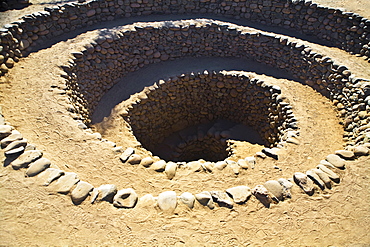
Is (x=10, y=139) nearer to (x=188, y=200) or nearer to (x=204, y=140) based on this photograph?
(x=188, y=200)

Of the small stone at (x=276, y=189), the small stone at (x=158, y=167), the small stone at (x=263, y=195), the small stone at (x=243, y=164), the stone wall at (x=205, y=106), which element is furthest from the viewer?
the stone wall at (x=205, y=106)

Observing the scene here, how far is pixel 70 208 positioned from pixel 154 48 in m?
7.28

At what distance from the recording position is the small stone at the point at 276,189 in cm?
471

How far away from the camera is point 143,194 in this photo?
4977mm

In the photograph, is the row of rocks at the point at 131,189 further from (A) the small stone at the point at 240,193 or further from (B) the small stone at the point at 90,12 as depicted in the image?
(B) the small stone at the point at 90,12

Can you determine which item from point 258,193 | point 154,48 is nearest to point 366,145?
point 258,193

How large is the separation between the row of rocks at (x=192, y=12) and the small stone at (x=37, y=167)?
4202 mm

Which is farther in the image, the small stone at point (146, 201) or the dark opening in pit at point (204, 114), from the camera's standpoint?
the dark opening in pit at point (204, 114)

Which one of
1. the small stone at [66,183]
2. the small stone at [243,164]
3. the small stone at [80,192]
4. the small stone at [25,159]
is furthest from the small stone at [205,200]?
the small stone at [25,159]

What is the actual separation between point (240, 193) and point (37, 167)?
11.7ft

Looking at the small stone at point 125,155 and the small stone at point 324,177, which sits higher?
the small stone at point 324,177

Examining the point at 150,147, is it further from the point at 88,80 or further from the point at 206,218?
the point at 206,218

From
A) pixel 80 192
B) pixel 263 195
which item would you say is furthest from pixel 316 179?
pixel 80 192

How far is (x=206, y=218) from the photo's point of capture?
170 inches
